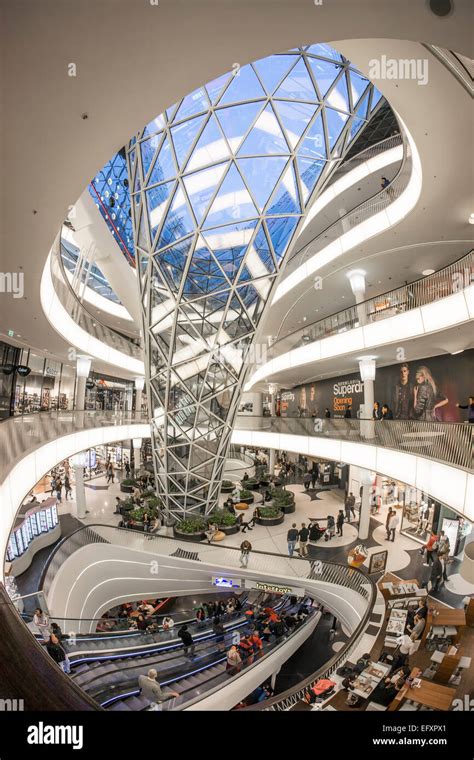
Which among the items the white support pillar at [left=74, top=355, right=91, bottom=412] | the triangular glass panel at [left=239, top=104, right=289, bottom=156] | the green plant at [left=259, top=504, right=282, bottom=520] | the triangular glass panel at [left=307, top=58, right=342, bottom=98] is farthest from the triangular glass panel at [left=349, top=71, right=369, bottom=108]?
the green plant at [left=259, top=504, right=282, bottom=520]

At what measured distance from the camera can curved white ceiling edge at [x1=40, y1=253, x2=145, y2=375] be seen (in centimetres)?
1167

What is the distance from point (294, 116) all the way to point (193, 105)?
131 inches

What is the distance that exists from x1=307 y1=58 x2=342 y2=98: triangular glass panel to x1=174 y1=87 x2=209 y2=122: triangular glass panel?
3292 millimetres

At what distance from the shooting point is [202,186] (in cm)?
1403

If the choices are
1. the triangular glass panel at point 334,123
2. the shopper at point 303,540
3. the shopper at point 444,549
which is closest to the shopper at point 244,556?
the shopper at point 303,540

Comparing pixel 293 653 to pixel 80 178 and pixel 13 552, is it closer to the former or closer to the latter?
pixel 13 552

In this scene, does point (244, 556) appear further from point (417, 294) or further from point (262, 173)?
point (262, 173)

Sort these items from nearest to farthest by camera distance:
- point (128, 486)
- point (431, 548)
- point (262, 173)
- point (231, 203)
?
point (262, 173)
point (231, 203)
point (431, 548)
point (128, 486)

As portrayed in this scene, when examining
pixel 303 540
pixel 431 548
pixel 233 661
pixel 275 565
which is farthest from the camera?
pixel 303 540

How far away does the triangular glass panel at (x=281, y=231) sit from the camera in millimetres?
15481

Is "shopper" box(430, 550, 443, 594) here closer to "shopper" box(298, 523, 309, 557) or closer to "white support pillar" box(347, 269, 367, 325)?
"shopper" box(298, 523, 309, 557)

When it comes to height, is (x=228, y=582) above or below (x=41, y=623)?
below

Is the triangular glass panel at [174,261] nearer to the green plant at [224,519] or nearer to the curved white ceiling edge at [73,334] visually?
the curved white ceiling edge at [73,334]

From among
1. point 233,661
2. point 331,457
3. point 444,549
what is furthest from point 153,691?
point 444,549
